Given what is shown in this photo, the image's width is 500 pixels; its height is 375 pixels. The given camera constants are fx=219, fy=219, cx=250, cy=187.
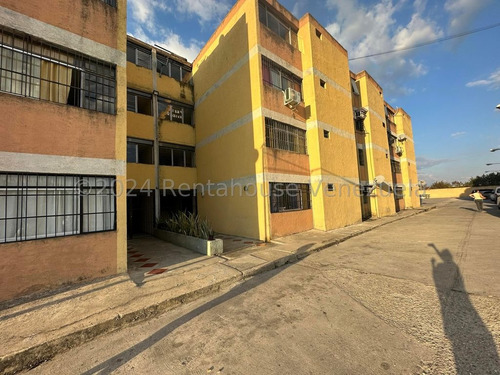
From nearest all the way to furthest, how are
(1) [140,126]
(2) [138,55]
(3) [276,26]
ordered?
(3) [276,26]
(1) [140,126]
(2) [138,55]

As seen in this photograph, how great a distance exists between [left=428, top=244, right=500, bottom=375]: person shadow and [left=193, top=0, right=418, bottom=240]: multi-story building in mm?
5869

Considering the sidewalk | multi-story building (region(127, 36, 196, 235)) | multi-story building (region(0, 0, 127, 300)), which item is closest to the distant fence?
multi-story building (region(127, 36, 196, 235))

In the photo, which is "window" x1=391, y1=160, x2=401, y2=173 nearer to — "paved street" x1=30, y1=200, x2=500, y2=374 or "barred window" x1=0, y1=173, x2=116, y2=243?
"paved street" x1=30, y1=200, x2=500, y2=374

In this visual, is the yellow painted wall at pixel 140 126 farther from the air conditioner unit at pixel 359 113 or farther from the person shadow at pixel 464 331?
the air conditioner unit at pixel 359 113

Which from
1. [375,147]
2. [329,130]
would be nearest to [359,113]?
[375,147]

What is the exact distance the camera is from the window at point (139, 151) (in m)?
11.8

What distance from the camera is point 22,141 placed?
14.9 ft

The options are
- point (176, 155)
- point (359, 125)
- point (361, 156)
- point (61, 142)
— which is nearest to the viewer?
point (61, 142)

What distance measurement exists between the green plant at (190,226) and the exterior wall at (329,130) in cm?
614

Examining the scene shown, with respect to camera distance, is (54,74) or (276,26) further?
(276,26)

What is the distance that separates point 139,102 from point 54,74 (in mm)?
8158

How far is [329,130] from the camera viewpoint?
488 inches

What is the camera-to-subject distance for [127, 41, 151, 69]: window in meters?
12.4

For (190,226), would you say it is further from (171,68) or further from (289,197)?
(171,68)
